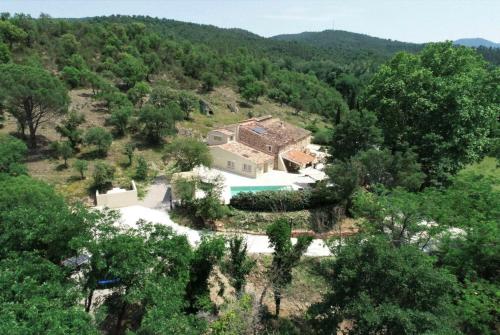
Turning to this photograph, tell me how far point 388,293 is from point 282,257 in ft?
25.1

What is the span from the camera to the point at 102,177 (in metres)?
29.8

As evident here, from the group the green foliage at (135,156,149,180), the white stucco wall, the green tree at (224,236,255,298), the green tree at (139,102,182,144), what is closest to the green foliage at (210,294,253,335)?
A: the green tree at (224,236,255,298)

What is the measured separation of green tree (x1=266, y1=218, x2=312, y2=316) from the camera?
19.8 m

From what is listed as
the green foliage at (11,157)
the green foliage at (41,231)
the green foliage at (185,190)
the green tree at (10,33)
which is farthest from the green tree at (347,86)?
the green foliage at (41,231)

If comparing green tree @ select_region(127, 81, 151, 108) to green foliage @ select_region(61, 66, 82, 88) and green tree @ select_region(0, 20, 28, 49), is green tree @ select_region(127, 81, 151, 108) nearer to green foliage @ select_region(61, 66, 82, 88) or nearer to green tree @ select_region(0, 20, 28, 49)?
green foliage @ select_region(61, 66, 82, 88)

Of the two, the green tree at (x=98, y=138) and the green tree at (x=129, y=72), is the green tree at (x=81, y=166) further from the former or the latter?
the green tree at (x=129, y=72)

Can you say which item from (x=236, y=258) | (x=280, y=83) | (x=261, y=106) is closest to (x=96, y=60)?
(x=261, y=106)

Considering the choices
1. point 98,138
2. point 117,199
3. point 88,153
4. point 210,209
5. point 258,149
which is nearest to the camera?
point 210,209

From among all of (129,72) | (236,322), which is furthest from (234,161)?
(129,72)

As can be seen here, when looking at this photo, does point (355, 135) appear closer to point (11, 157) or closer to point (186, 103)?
point (11, 157)

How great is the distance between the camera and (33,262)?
1366 cm

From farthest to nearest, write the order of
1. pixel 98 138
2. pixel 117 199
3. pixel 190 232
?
pixel 98 138, pixel 117 199, pixel 190 232

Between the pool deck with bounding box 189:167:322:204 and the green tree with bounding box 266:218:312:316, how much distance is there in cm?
966

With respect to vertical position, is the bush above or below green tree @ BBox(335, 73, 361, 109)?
below
